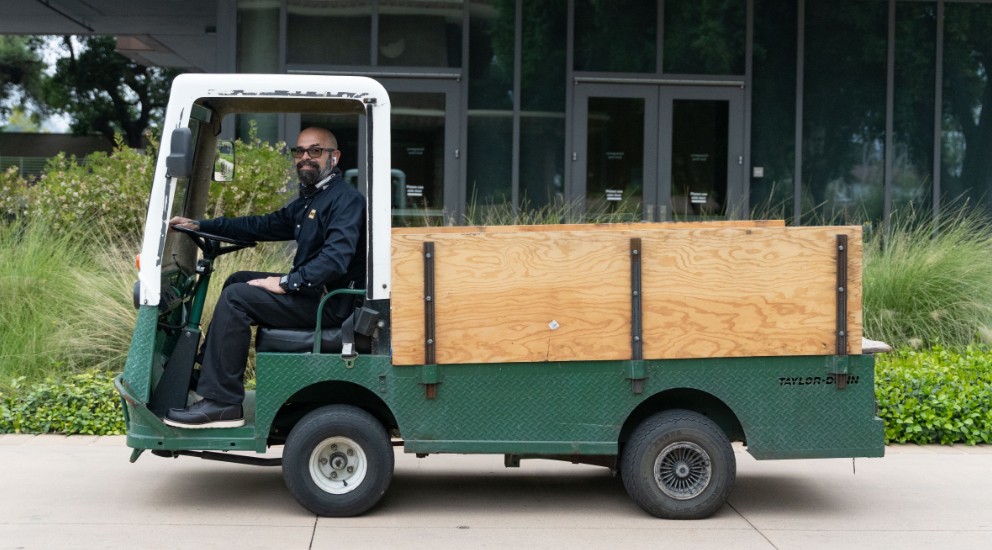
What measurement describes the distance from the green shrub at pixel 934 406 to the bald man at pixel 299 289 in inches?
161

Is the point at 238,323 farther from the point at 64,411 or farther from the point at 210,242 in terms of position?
the point at 64,411

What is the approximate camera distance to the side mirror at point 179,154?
519 centimetres

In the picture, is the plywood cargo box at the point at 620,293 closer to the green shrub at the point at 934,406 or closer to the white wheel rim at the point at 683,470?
the white wheel rim at the point at 683,470

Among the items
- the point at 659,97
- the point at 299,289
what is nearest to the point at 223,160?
the point at 299,289

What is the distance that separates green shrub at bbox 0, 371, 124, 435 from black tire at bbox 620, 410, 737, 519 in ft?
12.8

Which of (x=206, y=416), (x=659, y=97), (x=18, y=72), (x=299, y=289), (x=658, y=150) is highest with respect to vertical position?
(x=18, y=72)

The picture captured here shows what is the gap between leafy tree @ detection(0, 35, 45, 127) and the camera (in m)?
18.1

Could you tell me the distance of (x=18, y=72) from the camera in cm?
1828

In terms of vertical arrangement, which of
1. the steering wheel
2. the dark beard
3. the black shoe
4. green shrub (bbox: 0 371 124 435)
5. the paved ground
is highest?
the dark beard

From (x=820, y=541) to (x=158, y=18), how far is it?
14.6 m

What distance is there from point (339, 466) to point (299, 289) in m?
0.92

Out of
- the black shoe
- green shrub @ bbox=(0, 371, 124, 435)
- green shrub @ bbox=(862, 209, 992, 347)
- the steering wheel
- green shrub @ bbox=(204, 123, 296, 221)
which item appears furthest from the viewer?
green shrub @ bbox=(204, 123, 296, 221)

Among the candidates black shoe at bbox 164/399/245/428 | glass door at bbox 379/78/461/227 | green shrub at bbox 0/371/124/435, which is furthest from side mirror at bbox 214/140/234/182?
glass door at bbox 379/78/461/227

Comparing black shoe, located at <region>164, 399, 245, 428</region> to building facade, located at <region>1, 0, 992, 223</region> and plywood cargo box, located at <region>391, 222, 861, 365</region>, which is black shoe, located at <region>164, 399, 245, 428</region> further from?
building facade, located at <region>1, 0, 992, 223</region>
